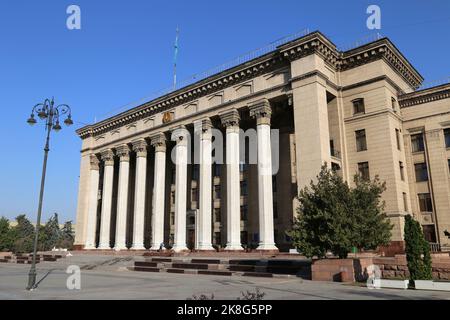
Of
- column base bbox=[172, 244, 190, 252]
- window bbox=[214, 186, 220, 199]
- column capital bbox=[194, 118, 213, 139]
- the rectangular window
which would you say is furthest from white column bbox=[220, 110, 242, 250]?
the rectangular window

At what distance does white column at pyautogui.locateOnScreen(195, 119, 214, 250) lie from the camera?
35594 millimetres

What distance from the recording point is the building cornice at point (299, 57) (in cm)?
3050

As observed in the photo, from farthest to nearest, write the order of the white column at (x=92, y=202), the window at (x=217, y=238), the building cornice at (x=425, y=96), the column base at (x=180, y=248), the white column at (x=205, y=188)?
the white column at (x=92, y=202)
the window at (x=217, y=238)
the column base at (x=180, y=248)
the white column at (x=205, y=188)
the building cornice at (x=425, y=96)

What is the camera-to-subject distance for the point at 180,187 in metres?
39.2

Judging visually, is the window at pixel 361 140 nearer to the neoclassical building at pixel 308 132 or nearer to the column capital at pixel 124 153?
the neoclassical building at pixel 308 132

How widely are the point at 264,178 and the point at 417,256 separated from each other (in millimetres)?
16935

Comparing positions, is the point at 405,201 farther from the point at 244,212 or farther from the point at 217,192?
the point at 217,192

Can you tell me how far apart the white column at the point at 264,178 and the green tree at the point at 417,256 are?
15424 mm

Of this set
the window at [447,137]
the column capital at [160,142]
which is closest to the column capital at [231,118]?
the column capital at [160,142]

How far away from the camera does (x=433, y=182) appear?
102 ft

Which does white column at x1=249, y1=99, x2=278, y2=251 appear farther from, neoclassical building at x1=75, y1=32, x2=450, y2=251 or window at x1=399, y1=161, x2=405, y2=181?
window at x1=399, y1=161, x2=405, y2=181
